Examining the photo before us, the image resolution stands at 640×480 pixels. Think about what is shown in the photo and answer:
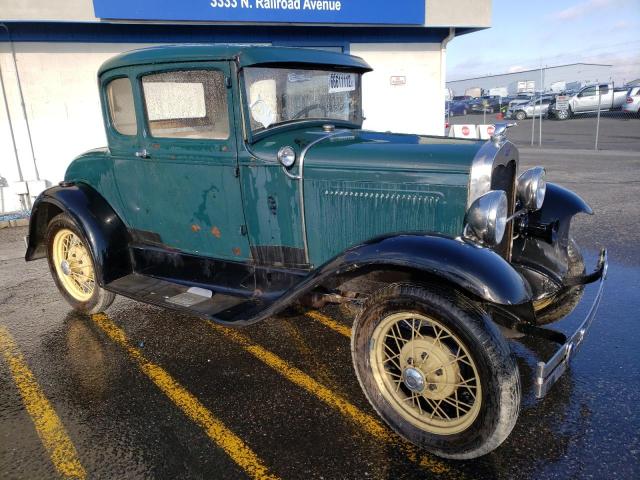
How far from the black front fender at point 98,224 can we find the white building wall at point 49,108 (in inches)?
180

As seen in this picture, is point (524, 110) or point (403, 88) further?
point (524, 110)

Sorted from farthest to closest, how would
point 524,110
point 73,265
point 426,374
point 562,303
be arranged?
point 524,110 < point 73,265 < point 562,303 < point 426,374

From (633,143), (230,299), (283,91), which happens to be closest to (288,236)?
(230,299)

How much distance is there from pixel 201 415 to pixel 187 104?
200 cm

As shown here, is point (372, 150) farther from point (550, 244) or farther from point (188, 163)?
point (550, 244)

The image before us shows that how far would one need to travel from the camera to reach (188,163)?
11.3ft

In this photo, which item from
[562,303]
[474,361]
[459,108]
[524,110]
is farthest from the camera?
[459,108]

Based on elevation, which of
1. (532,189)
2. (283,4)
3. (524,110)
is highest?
(283,4)

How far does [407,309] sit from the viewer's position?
2414 millimetres

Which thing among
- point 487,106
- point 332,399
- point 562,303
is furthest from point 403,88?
point 487,106

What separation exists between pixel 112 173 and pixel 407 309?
108 inches

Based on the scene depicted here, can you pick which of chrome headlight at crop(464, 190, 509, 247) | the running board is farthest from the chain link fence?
chrome headlight at crop(464, 190, 509, 247)

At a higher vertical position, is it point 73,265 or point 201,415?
point 73,265

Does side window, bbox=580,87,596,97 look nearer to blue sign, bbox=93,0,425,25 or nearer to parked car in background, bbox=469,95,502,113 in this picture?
parked car in background, bbox=469,95,502,113
